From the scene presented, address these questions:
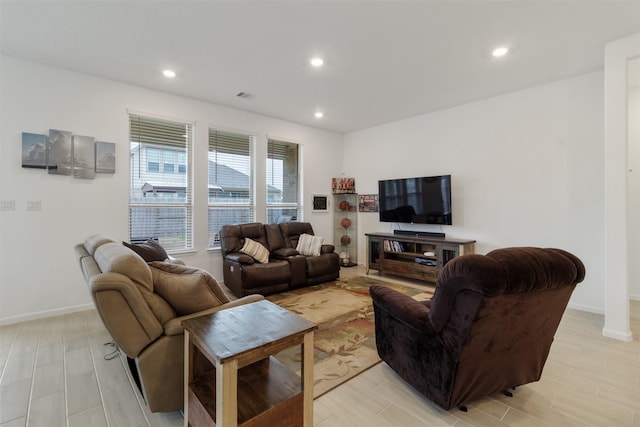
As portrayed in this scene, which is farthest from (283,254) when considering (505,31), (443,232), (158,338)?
(505,31)

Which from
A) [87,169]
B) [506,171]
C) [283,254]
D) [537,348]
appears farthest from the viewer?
[283,254]

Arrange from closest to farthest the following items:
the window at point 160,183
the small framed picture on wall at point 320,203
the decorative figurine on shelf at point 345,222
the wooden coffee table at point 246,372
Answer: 1. the wooden coffee table at point 246,372
2. the window at point 160,183
3. the small framed picture on wall at point 320,203
4. the decorative figurine on shelf at point 345,222

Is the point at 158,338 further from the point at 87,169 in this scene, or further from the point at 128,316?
the point at 87,169

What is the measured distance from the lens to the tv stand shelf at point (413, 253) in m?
4.30

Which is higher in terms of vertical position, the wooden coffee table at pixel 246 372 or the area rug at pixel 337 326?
the wooden coffee table at pixel 246 372

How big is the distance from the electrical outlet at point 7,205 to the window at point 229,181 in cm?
220

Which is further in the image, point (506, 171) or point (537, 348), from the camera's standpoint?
point (506, 171)

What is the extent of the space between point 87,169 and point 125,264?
2861 millimetres

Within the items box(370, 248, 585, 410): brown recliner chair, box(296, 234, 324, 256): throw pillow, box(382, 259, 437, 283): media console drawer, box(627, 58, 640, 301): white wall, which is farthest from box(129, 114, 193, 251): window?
box(627, 58, 640, 301): white wall

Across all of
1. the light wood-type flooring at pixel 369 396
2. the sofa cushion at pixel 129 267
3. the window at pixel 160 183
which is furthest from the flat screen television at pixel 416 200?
the sofa cushion at pixel 129 267

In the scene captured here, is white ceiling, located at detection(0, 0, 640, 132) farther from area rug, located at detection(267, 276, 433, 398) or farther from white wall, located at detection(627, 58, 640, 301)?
area rug, located at detection(267, 276, 433, 398)

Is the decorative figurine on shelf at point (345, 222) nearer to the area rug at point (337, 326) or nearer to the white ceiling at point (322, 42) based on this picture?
the area rug at point (337, 326)

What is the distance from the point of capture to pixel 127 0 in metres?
2.26

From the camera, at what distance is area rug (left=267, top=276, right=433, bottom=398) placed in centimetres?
223
